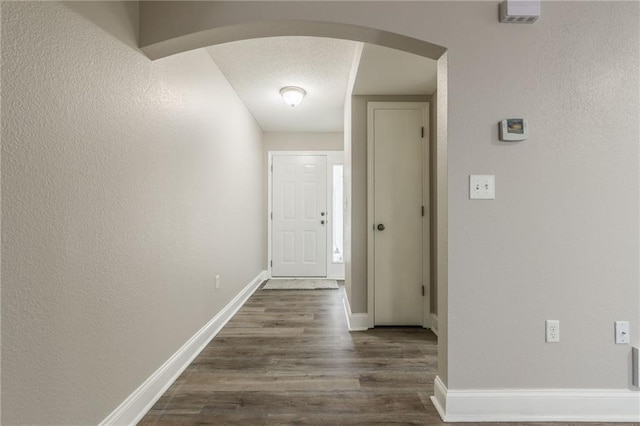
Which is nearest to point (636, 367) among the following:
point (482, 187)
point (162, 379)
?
point (482, 187)

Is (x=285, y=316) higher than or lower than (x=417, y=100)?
lower

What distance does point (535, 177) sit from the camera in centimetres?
158

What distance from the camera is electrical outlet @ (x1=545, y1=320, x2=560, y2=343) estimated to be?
157cm

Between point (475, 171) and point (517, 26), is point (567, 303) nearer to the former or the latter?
point (475, 171)

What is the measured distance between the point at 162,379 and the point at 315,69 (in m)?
2.63

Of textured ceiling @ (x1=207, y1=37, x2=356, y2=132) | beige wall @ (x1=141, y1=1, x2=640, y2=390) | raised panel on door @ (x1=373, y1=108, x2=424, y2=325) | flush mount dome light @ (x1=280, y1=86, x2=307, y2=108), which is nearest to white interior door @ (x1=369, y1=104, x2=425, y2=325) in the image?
raised panel on door @ (x1=373, y1=108, x2=424, y2=325)

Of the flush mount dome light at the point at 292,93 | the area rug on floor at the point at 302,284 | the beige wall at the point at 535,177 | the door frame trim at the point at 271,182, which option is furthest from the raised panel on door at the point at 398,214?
the door frame trim at the point at 271,182

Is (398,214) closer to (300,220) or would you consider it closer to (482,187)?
(482,187)

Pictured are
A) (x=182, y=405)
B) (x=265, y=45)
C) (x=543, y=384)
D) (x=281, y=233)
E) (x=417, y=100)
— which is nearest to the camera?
(x=543, y=384)

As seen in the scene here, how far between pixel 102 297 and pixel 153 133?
0.90 metres

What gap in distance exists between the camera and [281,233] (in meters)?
5.00

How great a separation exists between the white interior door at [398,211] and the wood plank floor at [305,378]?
0.30 m

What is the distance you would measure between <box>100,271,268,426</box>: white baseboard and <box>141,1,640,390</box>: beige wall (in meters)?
1.58

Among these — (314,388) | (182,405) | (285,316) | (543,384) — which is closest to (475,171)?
(543,384)
